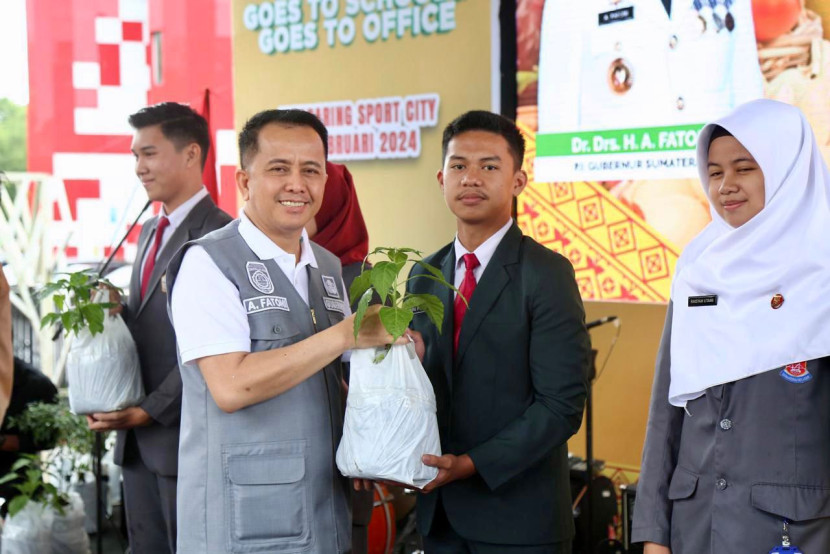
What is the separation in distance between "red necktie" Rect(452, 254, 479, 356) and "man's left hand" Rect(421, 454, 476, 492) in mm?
291

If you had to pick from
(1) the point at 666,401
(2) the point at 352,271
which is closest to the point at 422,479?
(1) the point at 666,401

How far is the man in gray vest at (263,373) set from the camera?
1827mm

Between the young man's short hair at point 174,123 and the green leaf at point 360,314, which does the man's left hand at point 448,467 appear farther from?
the young man's short hair at point 174,123

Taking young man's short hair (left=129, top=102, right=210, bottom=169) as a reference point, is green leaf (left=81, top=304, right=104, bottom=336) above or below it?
below

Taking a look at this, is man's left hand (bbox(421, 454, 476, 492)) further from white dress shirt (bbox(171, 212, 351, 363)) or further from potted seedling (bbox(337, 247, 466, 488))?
white dress shirt (bbox(171, 212, 351, 363))

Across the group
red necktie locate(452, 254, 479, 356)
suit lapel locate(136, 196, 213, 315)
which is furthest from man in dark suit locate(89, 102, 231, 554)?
red necktie locate(452, 254, 479, 356)

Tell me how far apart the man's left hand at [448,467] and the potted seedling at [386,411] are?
0.06ft

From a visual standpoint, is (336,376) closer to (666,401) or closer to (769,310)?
(666,401)

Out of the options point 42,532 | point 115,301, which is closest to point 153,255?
point 115,301

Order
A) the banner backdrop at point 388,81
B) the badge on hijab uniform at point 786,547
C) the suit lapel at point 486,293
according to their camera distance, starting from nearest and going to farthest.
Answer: the badge on hijab uniform at point 786,547 < the suit lapel at point 486,293 < the banner backdrop at point 388,81

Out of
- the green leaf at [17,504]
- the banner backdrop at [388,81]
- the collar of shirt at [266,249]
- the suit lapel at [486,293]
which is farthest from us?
the banner backdrop at [388,81]

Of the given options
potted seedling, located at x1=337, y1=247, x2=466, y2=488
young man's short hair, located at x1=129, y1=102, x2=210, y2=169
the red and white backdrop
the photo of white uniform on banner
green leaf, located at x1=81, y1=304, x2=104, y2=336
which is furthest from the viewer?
the red and white backdrop

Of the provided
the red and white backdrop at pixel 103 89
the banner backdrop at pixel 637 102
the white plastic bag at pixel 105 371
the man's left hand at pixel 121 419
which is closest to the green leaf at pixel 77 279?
the white plastic bag at pixel 105 371

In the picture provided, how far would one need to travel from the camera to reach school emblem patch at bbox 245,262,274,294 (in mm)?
1904
